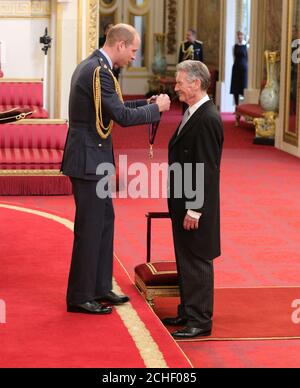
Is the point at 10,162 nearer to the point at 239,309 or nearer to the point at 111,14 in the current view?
the point at 239,309

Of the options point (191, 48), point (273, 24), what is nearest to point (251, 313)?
point (273, 24)

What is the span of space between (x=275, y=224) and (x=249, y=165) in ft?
14.5

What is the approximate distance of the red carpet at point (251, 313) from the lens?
239 inches

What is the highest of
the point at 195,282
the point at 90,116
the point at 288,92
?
the point at 90,116

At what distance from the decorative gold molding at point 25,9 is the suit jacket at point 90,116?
912 centimetres

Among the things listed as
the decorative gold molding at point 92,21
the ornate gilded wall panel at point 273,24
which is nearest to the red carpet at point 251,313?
the decorative gold molding at point 92,21

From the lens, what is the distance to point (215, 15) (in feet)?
78.7

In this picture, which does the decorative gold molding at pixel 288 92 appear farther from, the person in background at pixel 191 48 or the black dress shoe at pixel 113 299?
the black dress shoe at pixel 113 299

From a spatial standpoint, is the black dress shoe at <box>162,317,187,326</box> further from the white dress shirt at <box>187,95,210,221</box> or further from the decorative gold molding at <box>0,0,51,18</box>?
the decorative gold molding at <box>0,0,51,18</box>

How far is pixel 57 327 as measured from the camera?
566 centimetres

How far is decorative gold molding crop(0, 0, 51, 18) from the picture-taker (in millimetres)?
14711

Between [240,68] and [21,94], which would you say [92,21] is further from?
[240,68]

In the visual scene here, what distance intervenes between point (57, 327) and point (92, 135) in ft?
3.79
